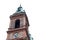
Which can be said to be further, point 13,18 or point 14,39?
point 13,18

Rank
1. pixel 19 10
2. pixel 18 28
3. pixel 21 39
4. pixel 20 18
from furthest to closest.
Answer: pixel 19 10 → pixel 20 18 → pixel 18 28 → pixel 21 39

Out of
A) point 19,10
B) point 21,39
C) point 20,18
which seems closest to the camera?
point 21,39

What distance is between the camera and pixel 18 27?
134 ft

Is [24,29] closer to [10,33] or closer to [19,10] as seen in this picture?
[10,33]

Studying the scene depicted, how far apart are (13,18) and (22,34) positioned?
5592 mm

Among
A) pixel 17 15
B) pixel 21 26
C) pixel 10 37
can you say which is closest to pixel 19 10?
pixel 17 15

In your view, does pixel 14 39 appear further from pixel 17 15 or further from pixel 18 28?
pixel 17 15

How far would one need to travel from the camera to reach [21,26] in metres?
40.4

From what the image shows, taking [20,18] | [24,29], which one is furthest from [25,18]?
[24,29]

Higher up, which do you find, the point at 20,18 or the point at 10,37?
the point at 20,18

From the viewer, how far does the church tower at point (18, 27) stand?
38031 mm

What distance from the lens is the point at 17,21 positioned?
140ft

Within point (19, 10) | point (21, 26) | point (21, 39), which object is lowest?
point (21, 39)

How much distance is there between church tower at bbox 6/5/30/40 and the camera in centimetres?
3803
